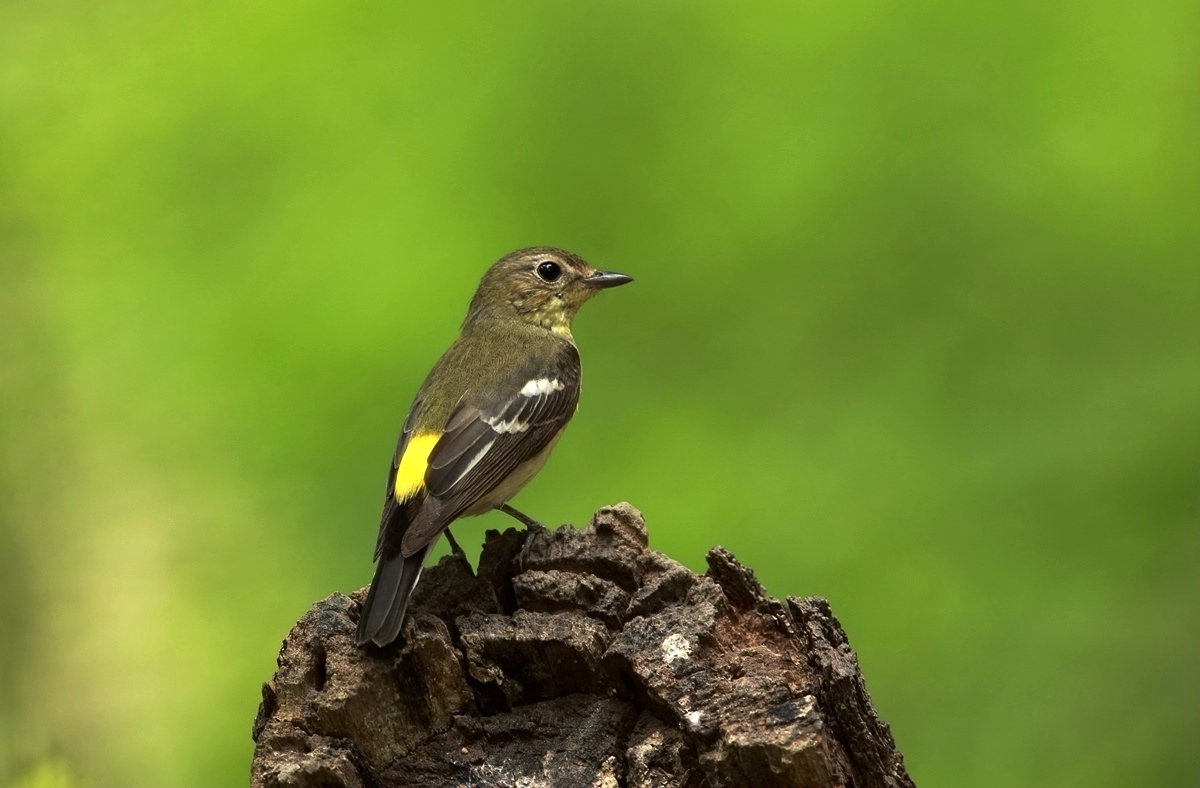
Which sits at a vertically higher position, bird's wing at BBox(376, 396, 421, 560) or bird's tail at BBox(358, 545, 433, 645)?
bird's wing at BBox(376, 396, 421, 560)

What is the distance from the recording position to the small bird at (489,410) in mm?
4477

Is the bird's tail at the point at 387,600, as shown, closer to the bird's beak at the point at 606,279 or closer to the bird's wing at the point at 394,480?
the bird's wing at the point at 394,480

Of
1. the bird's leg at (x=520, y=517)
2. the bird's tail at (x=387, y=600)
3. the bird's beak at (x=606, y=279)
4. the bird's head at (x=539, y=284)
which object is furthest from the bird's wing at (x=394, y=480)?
the bird's beak at (x=606, y=279)

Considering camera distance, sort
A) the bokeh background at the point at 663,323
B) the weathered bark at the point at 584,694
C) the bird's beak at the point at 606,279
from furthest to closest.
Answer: the bird's beak at the point at 606,279, the bokeh background at the point at 663,323, the weathered bark at the point at 584,694

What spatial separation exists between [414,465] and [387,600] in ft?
4.28

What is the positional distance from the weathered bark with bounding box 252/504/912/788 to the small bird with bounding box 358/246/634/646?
0.22 metres

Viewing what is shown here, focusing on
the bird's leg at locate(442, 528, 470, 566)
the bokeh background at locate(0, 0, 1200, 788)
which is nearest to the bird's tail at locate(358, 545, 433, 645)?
the bird's leg at locate(442, 528, 470, 566)

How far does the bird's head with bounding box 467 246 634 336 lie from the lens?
251 inches

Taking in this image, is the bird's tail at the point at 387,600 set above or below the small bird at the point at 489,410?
below

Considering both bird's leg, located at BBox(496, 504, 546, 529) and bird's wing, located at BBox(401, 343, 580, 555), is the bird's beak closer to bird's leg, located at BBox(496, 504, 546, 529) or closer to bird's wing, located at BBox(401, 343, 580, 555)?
bird's wing, located at BBox(401, 343, 580, 555)

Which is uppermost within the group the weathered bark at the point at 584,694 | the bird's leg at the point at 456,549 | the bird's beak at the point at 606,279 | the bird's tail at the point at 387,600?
the bird's beak at the point at 606,279

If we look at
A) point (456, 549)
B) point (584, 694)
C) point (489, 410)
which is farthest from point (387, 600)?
point (489, 410)

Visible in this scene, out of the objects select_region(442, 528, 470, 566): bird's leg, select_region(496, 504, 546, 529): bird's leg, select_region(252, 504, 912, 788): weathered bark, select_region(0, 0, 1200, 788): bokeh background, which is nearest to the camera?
select_region(252, 504, 912, 788): weathered bark

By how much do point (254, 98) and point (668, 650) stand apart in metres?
4.34
